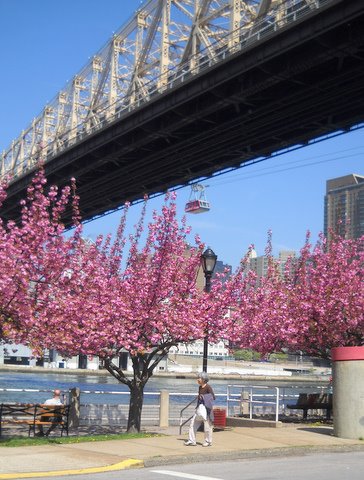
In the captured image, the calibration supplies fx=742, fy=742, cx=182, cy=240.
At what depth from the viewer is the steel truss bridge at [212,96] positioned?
1187 inches

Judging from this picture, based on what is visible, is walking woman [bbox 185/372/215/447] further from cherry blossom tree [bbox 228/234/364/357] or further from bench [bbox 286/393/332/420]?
bench [bbox 286/393/332/420]

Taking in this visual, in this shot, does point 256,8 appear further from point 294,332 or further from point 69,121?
point 69,121

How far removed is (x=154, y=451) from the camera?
15.4 meters

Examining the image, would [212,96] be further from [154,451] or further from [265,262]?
[154,451]

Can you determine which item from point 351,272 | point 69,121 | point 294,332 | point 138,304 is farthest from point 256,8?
point 69,121

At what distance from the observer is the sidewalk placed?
13305 mm

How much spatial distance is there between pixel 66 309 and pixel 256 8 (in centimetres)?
2638

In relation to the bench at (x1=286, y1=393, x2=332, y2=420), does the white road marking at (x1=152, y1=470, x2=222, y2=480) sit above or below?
below

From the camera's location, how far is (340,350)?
18.9 metres

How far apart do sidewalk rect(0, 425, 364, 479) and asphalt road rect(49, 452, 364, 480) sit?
320mm

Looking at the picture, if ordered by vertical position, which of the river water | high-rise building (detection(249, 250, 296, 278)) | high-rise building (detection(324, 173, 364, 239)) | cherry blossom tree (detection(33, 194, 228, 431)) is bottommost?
the river water

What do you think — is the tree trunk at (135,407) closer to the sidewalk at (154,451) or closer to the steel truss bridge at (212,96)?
the sidewalk at (154,451)

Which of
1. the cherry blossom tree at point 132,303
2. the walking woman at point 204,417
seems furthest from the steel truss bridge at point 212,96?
the walking woman at point 204,417

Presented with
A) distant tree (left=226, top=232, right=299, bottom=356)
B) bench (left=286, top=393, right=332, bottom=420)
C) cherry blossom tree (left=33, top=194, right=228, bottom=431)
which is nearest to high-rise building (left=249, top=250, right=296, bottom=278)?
distant tree (left=226, top=232, right=299, bottom=356)
